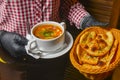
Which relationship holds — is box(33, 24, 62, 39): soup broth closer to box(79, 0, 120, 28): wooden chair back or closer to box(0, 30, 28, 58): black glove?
box(0, 30, 28, 58): black glove

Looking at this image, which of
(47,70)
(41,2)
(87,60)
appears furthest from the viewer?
(47,70)

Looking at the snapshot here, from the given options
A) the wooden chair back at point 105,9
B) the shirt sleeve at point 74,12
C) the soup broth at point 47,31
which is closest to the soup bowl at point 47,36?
the soup broth at point 47,31

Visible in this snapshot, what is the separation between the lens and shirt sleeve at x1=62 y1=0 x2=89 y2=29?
31.5 inches

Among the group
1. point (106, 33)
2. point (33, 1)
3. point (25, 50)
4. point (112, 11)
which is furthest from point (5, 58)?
point (112, 11)

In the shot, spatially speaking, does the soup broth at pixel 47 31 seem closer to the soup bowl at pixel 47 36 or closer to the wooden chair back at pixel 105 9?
the soup bowl at pixel 47 36

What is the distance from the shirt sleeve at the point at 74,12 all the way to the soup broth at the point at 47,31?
0.11 m

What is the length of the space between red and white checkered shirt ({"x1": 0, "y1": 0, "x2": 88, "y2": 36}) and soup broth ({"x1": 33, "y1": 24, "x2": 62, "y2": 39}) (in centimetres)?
6

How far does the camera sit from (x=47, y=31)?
70 cm

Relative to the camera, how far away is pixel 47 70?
859 millimetres

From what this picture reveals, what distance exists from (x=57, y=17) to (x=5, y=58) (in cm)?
20

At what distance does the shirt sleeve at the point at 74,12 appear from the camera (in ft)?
2.63

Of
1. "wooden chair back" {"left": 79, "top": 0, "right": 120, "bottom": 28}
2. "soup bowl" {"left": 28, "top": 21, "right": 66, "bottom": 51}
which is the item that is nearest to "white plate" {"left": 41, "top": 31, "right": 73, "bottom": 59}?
"soup bowl" {"left": 28, "top": 21, "right": 66, "bottom": 51}

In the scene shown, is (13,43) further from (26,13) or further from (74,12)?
(74,12)

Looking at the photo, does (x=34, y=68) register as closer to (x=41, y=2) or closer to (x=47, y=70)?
(x=47, y=70)
